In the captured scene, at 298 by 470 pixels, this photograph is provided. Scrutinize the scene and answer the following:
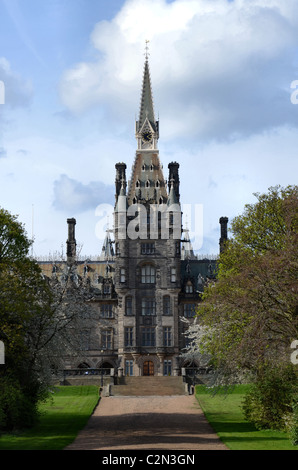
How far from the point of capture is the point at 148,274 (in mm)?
89500

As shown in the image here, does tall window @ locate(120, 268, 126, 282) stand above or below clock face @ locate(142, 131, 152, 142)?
below

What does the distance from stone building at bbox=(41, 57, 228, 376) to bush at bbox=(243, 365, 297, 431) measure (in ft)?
145

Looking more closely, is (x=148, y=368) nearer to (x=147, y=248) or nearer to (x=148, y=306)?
(x=148, y=306)

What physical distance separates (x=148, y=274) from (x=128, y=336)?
7.81m

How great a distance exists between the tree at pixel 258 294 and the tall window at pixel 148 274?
39.4 metres

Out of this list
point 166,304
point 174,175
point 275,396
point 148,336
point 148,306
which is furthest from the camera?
point 174,175

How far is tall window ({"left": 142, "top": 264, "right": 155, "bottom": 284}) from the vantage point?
293ft

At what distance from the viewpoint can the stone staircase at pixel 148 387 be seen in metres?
71.4

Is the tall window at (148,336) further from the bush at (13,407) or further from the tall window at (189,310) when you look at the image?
the bush at (13,407)

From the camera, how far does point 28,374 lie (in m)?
41.4

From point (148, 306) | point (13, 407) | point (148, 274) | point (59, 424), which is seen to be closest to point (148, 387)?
point (148, 306)

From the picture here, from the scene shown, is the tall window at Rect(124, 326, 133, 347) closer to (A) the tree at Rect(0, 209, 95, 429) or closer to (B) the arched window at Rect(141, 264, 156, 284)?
(B) the arched window at Rect(141, 264, 156, 284)

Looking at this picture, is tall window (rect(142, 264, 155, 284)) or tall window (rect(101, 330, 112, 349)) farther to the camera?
tall window (rect(101, 330, 112, 349))

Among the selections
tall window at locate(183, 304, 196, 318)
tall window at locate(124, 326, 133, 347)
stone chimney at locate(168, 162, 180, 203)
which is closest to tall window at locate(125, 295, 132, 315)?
tall window at locate(124, 326, 133, 347)
